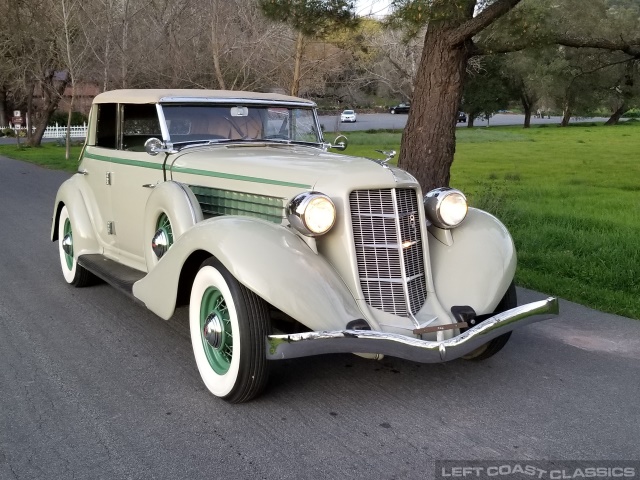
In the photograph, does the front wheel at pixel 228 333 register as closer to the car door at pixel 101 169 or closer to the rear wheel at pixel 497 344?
the rear wheel at pixel 497 344

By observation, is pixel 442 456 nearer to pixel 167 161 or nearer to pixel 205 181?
pixel 205 181

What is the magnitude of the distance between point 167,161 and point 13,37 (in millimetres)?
23863

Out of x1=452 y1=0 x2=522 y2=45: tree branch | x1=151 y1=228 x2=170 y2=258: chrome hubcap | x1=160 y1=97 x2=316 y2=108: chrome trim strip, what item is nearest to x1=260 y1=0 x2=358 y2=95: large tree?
x1=452 y1=0 x2=522 y2=45: tree branch

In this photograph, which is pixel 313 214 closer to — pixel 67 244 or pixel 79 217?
pixel 79 217

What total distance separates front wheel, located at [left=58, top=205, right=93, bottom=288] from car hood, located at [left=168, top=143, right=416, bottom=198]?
1883mm

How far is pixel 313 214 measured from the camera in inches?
155

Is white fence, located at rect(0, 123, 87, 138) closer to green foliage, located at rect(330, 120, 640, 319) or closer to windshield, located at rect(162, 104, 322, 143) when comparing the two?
green foliage, located at rect(330, 120, 640, 319)

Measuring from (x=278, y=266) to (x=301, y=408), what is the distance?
83 centimetres

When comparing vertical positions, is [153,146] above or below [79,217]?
above

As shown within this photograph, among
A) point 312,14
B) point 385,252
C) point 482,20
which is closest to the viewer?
point 385,252

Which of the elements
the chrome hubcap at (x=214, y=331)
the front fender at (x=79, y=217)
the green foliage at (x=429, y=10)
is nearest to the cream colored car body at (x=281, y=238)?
the chrome hubcap at (x=214, y=331)

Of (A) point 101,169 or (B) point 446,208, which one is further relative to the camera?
(A) point 101,169

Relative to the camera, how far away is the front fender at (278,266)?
11.9ft

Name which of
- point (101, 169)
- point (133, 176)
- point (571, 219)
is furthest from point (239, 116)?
point (571, 219)
